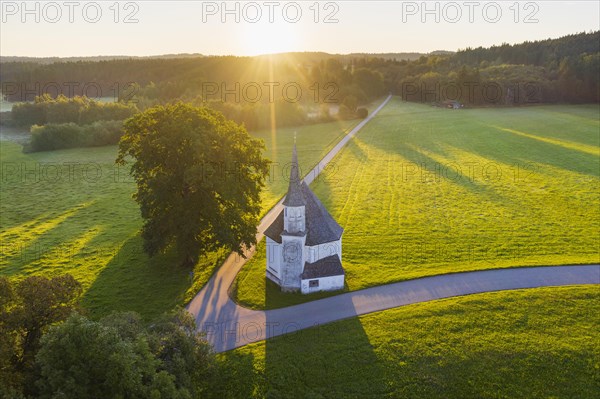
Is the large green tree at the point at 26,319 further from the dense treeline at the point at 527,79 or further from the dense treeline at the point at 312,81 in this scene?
the dense treeline at the point at 527,79

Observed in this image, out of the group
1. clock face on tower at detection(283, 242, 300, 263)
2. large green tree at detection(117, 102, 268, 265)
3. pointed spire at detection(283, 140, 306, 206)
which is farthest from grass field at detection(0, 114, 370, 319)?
pointed spire at detection(283, 140, 306, 206)

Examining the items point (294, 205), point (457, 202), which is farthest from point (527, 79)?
point (294, 205)

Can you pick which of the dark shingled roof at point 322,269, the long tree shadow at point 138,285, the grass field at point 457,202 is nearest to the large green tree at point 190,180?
the long tree shadow at point 138,285

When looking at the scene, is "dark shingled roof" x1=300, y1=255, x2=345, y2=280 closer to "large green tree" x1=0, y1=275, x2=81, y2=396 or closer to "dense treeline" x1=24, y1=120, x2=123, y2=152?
"large green tree" x1=0, y1=275, x2=81, y2=396

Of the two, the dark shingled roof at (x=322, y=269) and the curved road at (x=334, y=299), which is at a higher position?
the dark shingled roof at (x=322, y=269)

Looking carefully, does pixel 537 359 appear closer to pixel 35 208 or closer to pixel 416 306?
pixel 416 306

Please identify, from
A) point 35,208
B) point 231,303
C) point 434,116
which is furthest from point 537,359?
point 434,116
